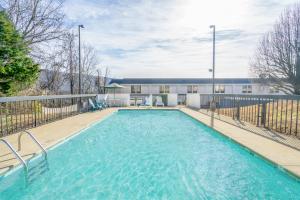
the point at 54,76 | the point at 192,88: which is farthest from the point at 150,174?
the point at 192,88

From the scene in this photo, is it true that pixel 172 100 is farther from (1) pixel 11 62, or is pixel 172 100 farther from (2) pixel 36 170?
(2) pixel 36 170

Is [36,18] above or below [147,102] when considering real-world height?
above

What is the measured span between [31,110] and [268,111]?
903 cm

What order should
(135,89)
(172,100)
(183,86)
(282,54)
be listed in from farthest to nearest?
(135,89)
(183,86)
(172,100)
(282,54)

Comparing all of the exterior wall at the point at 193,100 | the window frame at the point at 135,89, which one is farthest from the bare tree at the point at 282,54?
the window frame at the point at 135,89

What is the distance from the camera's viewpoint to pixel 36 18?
13.3m

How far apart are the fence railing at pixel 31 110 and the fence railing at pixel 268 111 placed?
25.7 ft

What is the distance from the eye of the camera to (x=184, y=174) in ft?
16.2

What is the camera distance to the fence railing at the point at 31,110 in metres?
7.75

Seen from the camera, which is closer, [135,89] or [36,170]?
[36,170]

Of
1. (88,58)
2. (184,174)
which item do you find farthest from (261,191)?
(88,58)

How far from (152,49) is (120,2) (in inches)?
522

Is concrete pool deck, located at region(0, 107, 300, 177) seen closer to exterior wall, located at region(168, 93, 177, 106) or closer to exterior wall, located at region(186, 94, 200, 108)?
exterior wall, located at region(186, 94, 200, 108)

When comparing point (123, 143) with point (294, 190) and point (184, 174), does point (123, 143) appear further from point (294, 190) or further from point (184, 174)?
point (294, 190)
